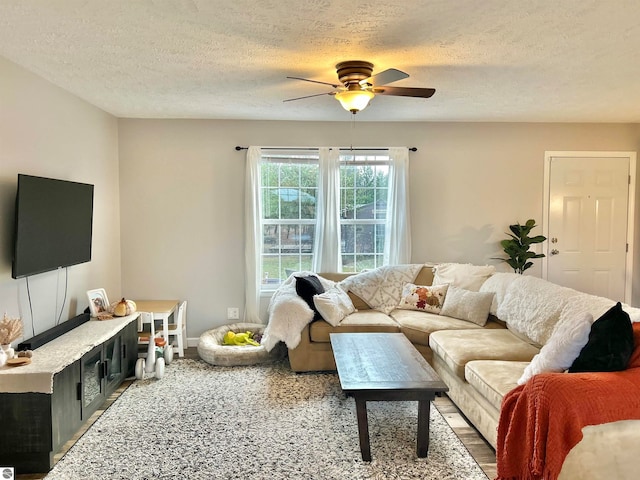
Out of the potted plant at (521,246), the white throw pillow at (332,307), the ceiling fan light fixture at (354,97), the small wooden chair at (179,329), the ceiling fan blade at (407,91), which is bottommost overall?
the small wooden chair at (179,329)

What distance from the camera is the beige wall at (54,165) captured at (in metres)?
2.91

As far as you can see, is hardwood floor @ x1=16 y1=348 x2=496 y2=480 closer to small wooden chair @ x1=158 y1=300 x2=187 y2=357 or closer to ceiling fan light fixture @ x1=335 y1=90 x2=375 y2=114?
small wooden chair @ x1=158 y1=300 x2=187 y2=357

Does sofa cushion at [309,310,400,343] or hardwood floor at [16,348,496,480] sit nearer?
hardwood floor at [16,348,496,480]

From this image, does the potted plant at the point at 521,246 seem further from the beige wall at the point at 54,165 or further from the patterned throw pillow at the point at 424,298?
the beige wall at the point at 54,165

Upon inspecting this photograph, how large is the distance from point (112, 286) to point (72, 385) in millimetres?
1998

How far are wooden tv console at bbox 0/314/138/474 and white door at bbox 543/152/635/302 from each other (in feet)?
15.2

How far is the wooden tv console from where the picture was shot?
2430 millimetres

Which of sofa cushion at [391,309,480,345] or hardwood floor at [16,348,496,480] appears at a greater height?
sofa cushion at [391,309,480,345]

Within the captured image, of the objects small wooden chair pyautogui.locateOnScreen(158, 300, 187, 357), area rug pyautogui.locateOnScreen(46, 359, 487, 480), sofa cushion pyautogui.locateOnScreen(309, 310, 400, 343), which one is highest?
sofa cushion pyautogui.locateOnScreen(309, 310, 400, 343)

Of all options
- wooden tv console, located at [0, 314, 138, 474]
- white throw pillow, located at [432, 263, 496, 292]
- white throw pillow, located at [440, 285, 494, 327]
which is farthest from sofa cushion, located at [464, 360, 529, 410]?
wooden tv console, located at [0, 314, 138, 474]

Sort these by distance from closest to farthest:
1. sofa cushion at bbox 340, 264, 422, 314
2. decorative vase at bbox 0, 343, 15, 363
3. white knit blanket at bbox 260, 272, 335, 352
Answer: decorative vase at bbox 0, 343, 15, 363 < white knit blanket at bbox 260, 272, 335, 352 < sofa cushion at bbox 340, 264, 422, 314

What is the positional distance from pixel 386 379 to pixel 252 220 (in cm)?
261

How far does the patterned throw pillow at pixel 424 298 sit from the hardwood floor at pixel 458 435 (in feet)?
3.39

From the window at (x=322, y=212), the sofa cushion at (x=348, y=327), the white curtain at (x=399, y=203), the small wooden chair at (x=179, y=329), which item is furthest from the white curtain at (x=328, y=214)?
the small wooden chair at (x=179, y=329)
